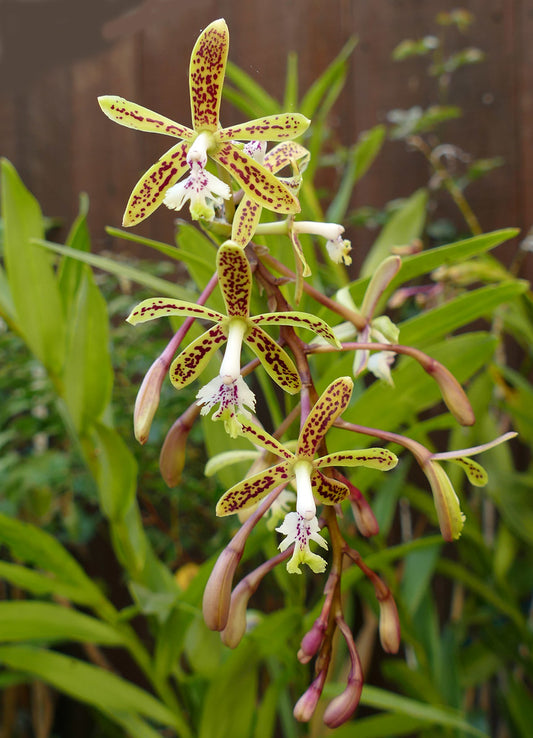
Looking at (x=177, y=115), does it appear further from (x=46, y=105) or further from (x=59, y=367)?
(x=46, y=105)

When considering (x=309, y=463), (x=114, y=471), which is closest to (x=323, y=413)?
(x=309, y=463)

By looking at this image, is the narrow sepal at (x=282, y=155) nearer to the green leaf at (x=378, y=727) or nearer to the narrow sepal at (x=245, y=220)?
the narrow sepal at (x=245, y=220)

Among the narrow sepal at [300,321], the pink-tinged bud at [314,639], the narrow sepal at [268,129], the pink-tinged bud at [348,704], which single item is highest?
the narrow sepal at [268,129]

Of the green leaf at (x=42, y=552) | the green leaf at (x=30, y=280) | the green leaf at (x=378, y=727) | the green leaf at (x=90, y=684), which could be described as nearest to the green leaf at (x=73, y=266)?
the green leaf at (x=30, y=280)

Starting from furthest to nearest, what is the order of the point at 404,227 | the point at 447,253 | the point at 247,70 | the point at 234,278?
the point at 404,227 < the point at 247,70 < the point at 447,253 < the point at 234,278

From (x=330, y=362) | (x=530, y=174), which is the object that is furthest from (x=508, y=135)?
(x=330, y=362)

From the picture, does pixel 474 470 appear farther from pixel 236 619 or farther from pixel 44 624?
pixel 44 624
